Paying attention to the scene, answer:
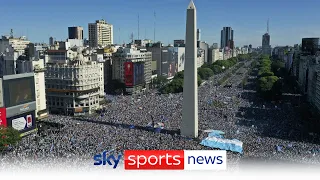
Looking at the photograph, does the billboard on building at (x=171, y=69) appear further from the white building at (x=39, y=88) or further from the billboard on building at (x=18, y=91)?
the billboard on building at (x=18, y=91)

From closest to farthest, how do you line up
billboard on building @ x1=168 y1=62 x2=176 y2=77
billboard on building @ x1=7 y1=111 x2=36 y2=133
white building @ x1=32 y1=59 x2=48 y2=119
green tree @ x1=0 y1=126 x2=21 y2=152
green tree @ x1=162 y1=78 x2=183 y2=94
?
green tree @ x1=0 y1=126 x2=21 y2=152
billboard on building @ x1=7 y1=111 x2=36 y2=133
white building @ x1=32 y1=59 x2=48 y2=119
green tree @ x1=162 y1=78 x2=183 y2=94
billboard on building @ x1=168 y1=62 x2=176 y2=77

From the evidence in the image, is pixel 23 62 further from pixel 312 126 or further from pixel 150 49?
pixel 150 49

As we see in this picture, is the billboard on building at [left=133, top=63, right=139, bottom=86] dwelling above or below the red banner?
above

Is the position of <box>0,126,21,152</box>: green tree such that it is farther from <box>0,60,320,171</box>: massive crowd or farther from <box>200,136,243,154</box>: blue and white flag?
<box>200,136,243,154</box>: blue and white flag

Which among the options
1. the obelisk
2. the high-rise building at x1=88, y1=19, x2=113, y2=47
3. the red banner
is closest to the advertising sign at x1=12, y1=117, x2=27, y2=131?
the red banner

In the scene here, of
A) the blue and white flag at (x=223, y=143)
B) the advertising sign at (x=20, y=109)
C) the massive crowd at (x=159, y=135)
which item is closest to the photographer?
the massive crowd at (x=159, y=135)

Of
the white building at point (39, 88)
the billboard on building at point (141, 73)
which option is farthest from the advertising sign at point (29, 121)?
the billboard on building at point (141, 73)

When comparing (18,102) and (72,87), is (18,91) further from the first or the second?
(72,87)

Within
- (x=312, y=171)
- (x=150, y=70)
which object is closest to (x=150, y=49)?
(x=150, y=70)

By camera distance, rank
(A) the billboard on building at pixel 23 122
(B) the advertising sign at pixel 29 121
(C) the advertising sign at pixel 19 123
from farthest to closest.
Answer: (B) the advertising sign at pixel 29 121, (C) the advertising sign at pixel 19 123, (A) the billboard on building at pixel 23 122
